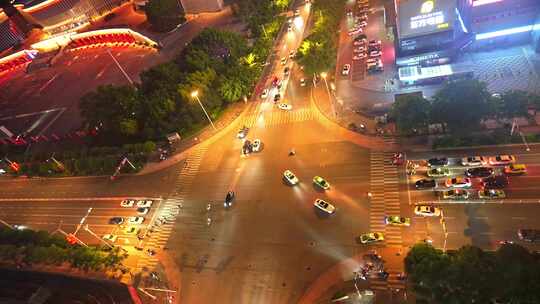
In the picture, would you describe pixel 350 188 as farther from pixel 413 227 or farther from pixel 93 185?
pixel 93 185

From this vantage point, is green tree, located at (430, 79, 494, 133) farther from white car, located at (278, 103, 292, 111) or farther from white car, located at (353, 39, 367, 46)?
white car, located at (353, 39, 367, 46)

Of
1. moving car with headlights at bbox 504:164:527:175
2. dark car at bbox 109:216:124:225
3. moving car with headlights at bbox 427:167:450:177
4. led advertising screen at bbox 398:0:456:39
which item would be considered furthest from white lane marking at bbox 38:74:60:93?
moving car with headlights at bbox 504:164:527:175

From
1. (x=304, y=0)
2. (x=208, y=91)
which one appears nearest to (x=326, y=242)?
(x=208, y=91)

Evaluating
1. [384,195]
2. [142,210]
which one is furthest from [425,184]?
[142,210]

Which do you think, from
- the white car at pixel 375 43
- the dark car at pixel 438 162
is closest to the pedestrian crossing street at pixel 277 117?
the dark car at pixel 438 162

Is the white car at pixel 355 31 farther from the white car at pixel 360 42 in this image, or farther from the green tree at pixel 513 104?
the green tree at pixel 513 104

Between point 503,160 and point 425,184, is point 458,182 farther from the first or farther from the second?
point 503,160
